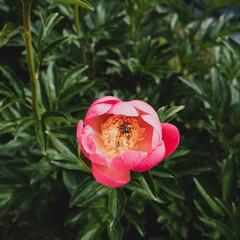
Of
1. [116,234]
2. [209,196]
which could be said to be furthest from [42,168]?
[209,196]

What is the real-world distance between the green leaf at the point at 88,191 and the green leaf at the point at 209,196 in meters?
0.47

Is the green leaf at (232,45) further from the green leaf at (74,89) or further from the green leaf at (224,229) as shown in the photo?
the green leaf at (224,229)

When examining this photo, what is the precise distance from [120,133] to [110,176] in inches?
8.7

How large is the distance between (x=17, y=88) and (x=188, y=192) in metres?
1.08

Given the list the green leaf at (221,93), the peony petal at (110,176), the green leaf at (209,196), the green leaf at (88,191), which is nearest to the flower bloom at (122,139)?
the peony petal at (110,176)

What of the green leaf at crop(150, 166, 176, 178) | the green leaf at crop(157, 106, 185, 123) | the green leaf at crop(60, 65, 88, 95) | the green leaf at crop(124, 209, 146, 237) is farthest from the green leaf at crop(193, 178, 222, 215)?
the green leaf at crop(60, 65, 88, 95)

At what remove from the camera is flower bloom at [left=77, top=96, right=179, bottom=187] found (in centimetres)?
87

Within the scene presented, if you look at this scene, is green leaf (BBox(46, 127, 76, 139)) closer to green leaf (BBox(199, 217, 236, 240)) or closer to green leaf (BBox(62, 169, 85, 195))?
green leaf (BBox(62, 169, 85, 195))

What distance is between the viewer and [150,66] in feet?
5.54

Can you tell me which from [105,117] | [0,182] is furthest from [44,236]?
[105,117]

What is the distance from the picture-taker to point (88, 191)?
1.02 meters

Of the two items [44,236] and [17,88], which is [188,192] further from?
[44,236]

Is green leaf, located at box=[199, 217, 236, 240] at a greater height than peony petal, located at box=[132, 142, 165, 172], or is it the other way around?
peony petal, located at box=[132, 142, 165, 172]

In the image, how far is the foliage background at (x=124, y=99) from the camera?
3.69 feet
